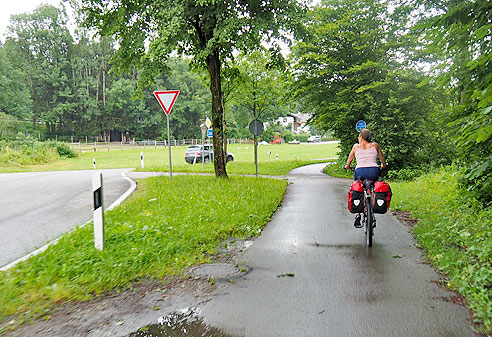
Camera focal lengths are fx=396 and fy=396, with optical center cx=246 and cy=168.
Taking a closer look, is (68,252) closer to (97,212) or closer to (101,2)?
(97,212)

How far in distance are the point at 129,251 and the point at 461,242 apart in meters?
4.67

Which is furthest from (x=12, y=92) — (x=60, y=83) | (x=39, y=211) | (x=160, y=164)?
(x=39, y=211)

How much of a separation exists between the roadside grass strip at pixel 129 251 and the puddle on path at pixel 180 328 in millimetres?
1037

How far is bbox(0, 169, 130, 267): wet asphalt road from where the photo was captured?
633cm

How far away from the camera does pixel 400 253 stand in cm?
564

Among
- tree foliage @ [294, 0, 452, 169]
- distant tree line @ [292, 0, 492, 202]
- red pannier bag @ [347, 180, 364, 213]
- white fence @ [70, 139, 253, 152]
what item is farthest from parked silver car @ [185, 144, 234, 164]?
red pannier bag @ [347, 180, 364, 213]

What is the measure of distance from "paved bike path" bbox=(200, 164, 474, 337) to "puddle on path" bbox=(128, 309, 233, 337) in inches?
3.6

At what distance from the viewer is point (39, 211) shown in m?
9.05

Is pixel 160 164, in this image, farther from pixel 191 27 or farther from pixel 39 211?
pixel 39 211

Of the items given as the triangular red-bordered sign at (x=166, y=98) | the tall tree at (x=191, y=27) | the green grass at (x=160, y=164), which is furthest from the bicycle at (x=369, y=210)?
the green grass at (x=160, y=164)

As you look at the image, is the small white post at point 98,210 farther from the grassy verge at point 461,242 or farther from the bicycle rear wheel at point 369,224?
the grassy verge at point 461,242

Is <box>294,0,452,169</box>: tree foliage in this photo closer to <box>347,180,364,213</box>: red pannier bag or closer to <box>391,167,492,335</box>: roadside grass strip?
<box>391,167,492,335</box>: roadside grass strip

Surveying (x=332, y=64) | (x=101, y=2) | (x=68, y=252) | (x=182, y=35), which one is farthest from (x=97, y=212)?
(x=332, y=64)

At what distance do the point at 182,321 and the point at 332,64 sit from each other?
20287mm
